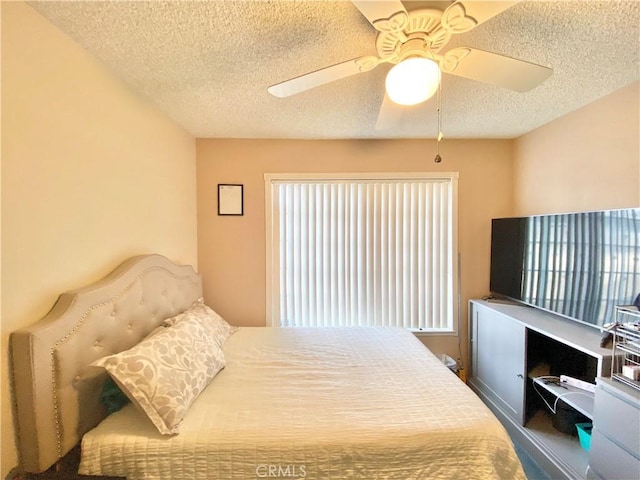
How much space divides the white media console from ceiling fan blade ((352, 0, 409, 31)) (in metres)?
1.79

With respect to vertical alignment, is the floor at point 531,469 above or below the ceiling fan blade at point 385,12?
below

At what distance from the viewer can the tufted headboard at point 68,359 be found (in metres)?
1.11

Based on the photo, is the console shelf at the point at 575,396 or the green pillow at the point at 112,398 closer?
the green pillow at the point at 112,398

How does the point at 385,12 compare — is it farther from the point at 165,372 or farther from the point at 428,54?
the point at 165,372

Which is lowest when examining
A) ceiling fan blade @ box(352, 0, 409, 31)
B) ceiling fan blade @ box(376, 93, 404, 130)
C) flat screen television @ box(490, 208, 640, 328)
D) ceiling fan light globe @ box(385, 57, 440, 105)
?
flat screen television @ box(490, 208, 640, 328)

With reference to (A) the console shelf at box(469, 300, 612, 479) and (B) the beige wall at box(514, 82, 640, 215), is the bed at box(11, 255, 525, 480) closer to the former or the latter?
(A) the console shelf at box(469, 300, 612, 479)

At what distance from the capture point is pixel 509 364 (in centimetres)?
221

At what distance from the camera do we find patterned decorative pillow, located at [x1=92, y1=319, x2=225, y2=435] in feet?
4.02

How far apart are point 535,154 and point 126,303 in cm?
324

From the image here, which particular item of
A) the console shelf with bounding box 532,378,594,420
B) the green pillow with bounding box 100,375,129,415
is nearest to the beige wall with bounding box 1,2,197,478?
the green pillow with bounding box 100,375,129,415

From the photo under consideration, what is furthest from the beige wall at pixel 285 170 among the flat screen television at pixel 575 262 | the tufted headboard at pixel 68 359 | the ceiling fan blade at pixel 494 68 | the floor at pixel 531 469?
the ceiling fan blade at pixel 494 68

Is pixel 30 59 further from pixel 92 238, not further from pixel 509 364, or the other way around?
pixel 509 364

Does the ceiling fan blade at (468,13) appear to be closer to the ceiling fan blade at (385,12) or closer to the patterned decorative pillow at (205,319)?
the ceiling fan blade at (385,12)

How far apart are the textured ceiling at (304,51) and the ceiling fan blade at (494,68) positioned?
206 mm
